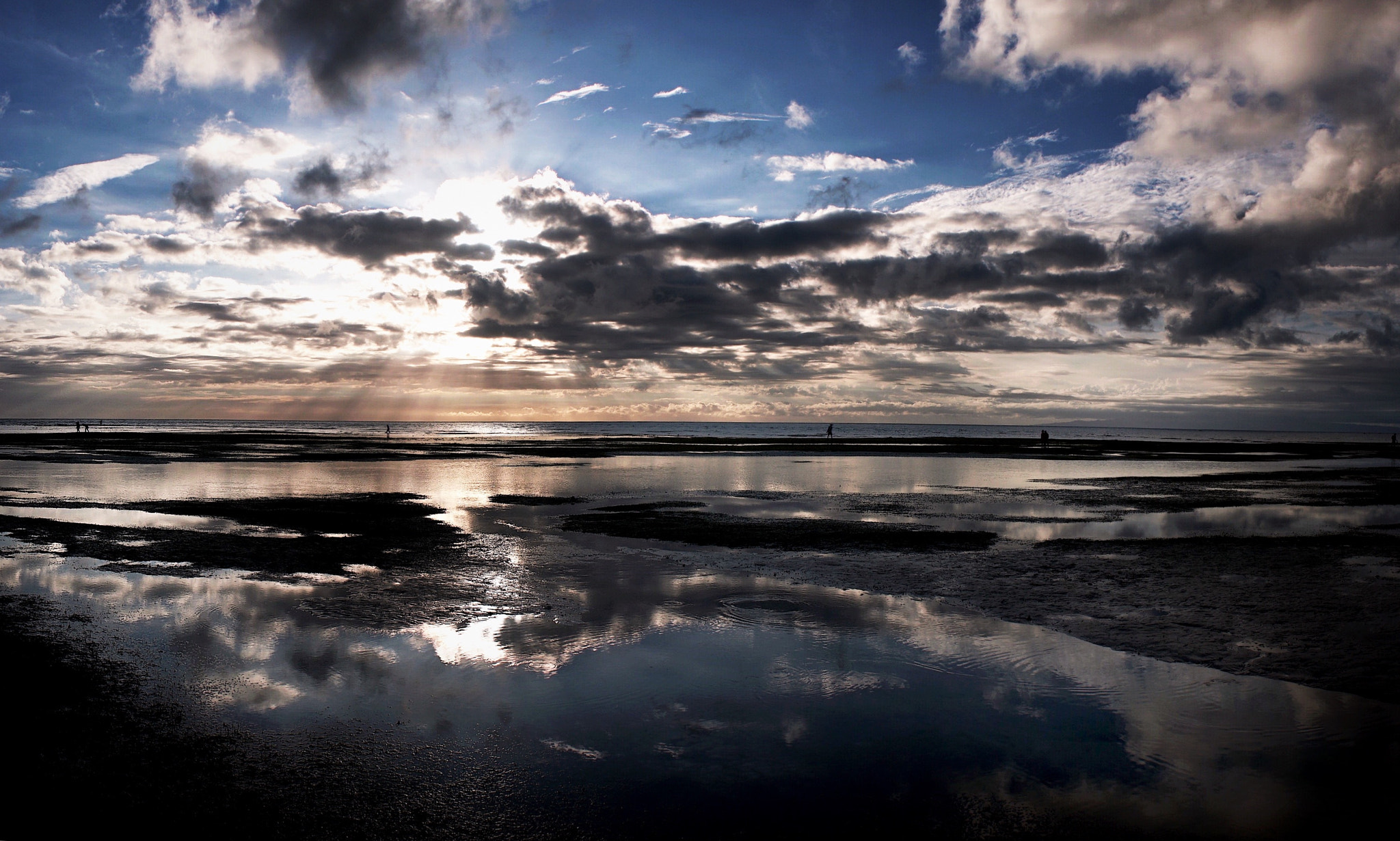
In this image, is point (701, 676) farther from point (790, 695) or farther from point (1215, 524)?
point (1215, 524)

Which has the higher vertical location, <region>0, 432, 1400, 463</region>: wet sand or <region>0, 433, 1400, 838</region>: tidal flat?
<region>0, 432, 1400, 463</region>: wet sand

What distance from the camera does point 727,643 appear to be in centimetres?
949

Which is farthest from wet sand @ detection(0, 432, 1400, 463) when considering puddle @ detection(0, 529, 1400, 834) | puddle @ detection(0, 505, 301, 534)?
puddle @ detection(0, 529, 1400, 834)

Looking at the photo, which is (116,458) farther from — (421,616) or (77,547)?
(421,616)

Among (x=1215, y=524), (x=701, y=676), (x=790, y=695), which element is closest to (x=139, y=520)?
(x=701, y=676)

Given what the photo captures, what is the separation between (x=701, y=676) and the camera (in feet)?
27.4

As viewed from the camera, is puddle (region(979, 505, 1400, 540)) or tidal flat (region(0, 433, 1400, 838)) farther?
puddle (region(979, 505, 1400, 540))

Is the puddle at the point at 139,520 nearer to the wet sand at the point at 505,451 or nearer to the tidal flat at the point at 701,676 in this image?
the tidal flat at the point at 701,676

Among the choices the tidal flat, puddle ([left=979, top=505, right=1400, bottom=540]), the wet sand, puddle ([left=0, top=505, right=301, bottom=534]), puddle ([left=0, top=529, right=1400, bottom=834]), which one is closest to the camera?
the tidal flat

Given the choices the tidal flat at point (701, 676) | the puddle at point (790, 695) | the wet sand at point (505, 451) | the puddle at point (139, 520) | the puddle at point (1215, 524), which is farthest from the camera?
the wet sand at point (505, 451)

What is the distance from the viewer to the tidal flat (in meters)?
5.66

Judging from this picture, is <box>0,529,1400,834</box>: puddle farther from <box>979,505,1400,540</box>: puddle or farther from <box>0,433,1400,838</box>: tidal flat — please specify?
<box>979,505,1400,540</box>: puddle

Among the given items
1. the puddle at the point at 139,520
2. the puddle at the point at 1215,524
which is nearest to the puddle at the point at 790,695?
the puddle at the point at 139,520

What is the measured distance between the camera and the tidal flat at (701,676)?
18.6 feet
